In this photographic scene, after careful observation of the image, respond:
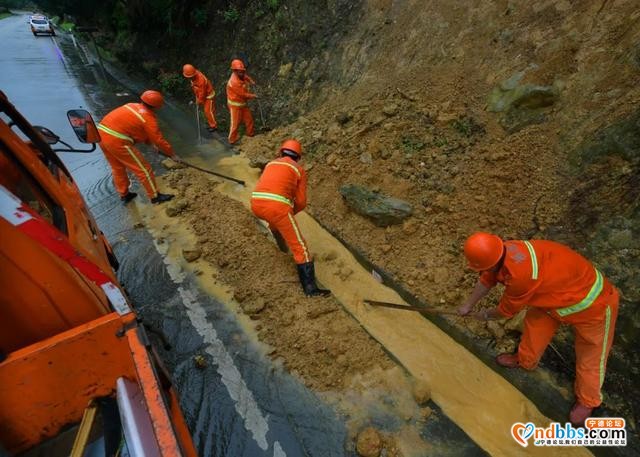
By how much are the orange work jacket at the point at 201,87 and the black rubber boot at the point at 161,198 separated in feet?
10.5

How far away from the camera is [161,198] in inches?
Result: 227

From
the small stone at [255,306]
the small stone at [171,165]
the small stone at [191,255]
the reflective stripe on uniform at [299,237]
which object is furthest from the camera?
the small stone at [171,165]

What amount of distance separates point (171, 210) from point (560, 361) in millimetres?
4950

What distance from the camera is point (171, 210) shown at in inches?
213

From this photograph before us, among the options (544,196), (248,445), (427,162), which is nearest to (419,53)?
(427,162)

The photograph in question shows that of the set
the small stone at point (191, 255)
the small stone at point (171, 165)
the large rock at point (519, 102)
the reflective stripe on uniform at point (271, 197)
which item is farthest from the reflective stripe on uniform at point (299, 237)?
the small stone at point (171, 165)

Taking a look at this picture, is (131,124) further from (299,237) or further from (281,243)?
(299,237)

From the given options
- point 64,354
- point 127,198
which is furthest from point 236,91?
point 64,354

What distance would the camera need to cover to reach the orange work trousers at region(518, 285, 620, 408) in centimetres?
286

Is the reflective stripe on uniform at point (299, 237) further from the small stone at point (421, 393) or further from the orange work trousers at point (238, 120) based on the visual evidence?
the orange work trousers at point (238, 120)

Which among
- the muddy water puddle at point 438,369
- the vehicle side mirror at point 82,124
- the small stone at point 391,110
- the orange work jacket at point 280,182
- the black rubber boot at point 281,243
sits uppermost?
the vehicle side mirror at point 82,124

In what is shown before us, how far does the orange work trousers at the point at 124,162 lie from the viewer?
5172 mm

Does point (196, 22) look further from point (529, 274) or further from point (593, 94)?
point (529, 274)

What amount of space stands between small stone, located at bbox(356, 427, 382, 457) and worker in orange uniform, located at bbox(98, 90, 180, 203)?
4471 millimetres
